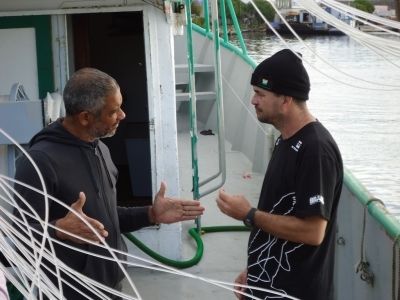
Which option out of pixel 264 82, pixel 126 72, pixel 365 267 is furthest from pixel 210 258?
pixel 126 72

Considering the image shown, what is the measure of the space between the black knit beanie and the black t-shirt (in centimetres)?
15

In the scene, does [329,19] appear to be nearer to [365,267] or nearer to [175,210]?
[365,267]

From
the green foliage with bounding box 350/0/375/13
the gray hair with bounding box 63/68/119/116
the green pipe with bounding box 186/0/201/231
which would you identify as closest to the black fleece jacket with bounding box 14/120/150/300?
the gray hair with bounding box 63/68/119/116

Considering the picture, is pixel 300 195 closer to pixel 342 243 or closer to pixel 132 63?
pixel 342 243

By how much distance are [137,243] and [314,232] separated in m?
2.24

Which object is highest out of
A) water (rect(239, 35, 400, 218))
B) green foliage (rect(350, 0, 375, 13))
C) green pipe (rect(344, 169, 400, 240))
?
green foliage (rect(350, 0, 375, 13))

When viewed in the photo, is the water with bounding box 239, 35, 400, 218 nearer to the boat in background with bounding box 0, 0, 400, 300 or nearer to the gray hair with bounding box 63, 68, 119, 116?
the boat in background with bounding box 0, 0, 400, 300

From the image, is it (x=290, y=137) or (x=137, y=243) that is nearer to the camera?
(x=290, y=137)

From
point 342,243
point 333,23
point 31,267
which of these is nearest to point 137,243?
point 342,243

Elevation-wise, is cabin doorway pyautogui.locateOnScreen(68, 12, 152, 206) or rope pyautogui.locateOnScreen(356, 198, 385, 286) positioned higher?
cabin doorway pyautogui.locateOnScreen(68, 12, 152, 206)

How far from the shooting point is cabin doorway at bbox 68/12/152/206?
6234 millimetres

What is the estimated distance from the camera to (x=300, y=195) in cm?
244

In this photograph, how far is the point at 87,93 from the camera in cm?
263

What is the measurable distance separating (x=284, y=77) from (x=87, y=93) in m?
0.77
